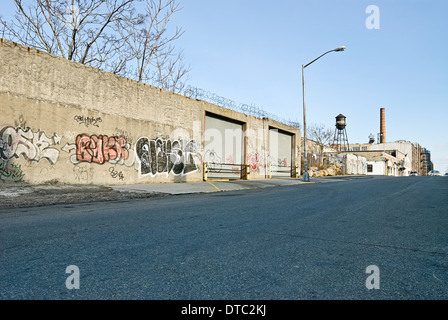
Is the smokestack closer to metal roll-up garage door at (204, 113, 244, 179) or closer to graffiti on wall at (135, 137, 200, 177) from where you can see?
metal roll-up garage door at (204, 113, 244, 179)

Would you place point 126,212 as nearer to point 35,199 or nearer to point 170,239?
point 170,239

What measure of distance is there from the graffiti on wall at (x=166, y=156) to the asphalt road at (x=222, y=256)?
9102 mm

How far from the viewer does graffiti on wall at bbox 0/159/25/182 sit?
33.0 ft

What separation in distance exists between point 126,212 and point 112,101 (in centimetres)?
863

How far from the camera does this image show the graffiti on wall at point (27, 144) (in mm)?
10133

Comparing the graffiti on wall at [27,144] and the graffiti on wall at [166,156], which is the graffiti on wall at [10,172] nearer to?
the graffiti on wall at [27,144]

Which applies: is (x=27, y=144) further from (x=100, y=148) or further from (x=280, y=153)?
(x=280, y=153)

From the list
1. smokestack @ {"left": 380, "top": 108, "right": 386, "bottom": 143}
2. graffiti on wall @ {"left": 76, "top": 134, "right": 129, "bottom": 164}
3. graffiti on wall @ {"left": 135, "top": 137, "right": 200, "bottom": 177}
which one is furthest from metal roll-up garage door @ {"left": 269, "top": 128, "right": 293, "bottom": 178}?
smokestack @ {"left": 380, "top": 108, "right": 386, "bottom": 143}

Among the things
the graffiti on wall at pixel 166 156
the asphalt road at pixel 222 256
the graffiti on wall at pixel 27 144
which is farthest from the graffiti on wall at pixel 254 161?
the asphalt road at pixel 222 256

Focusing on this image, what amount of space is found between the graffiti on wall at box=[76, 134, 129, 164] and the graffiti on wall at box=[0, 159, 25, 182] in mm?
2122

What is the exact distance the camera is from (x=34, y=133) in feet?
35.5

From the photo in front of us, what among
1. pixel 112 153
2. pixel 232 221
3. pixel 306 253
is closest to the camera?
pixel 306 253

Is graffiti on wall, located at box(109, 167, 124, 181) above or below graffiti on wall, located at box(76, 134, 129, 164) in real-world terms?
below
